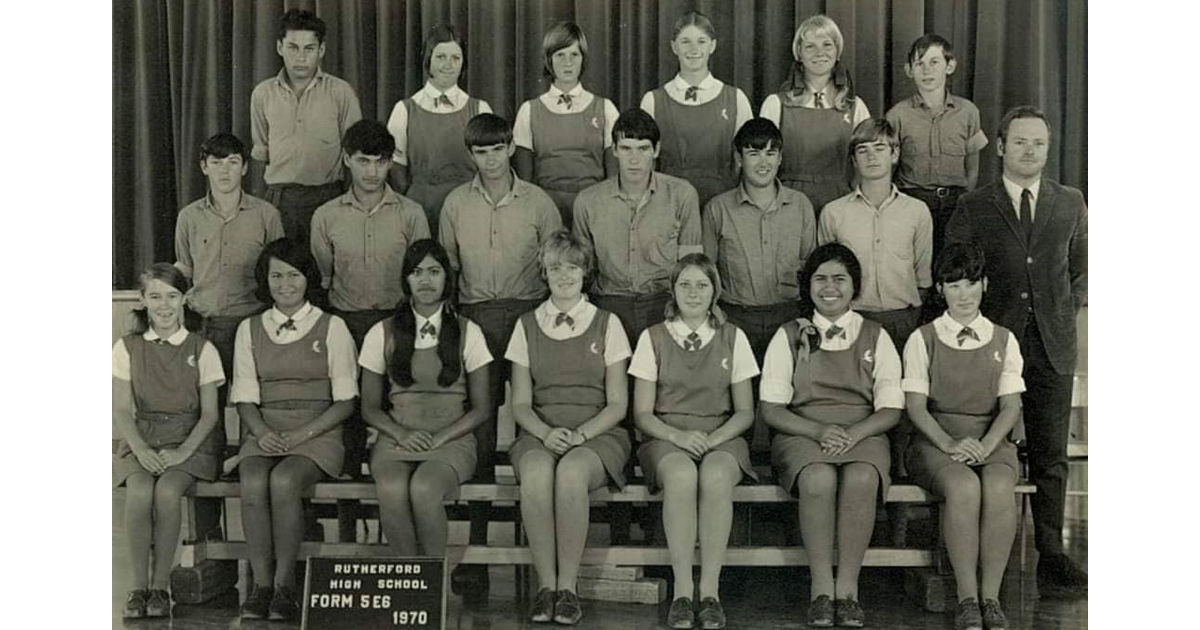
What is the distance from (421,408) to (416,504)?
0.91 feet

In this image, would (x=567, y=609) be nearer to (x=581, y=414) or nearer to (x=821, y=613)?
(x=581, y=414)

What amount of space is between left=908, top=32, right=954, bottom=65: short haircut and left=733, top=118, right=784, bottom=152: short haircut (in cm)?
43

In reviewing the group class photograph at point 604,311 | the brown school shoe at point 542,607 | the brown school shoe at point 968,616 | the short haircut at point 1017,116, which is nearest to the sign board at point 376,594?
the group class photograph at point 604,311

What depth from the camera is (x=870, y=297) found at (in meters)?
3.64

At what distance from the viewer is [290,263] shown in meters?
3.71

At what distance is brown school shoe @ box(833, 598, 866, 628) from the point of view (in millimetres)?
3510

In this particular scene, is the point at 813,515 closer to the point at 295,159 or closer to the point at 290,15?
the point at 295,159

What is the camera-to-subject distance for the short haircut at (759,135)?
3613 mm

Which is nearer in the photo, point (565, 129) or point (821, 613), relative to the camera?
point (821, 613)

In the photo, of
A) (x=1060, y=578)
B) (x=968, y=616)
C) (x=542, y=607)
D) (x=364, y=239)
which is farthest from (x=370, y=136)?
(x=1060, y=578)

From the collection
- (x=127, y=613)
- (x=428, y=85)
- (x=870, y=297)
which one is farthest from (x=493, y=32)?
(x=127, y=613)

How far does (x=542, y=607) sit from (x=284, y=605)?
2.39 feet

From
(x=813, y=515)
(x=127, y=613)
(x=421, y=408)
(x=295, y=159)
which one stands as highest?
(x=295, y=159)

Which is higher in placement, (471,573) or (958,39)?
(958,39)
